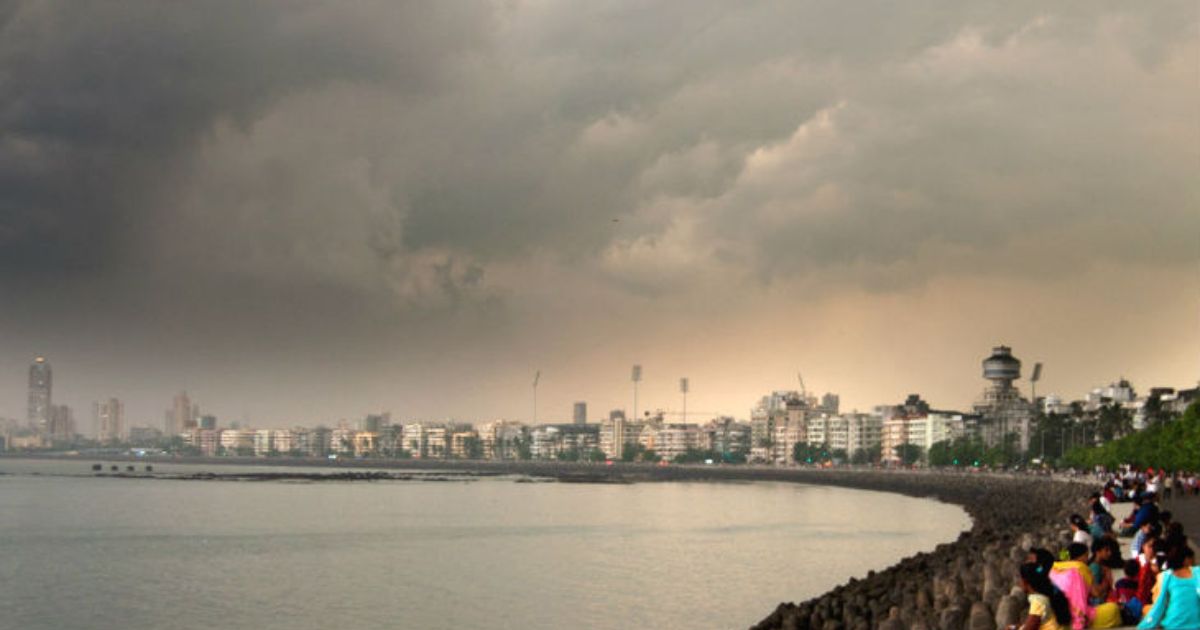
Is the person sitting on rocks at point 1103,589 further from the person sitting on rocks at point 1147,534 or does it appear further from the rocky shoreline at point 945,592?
the rocky shoreline at point 945,592

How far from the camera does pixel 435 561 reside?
48.6m

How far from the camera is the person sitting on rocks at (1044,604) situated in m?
14.4

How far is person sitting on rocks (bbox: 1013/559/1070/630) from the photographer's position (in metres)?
14.4

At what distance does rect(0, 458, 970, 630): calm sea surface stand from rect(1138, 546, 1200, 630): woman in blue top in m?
19.1

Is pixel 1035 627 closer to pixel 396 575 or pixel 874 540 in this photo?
pixel 396 575

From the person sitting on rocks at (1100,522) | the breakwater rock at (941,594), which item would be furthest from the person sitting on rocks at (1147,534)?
the person sitting on rocks at (1100,522)

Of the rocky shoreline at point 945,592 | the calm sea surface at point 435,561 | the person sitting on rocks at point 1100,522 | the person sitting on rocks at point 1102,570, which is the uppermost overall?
the person sitting on rocks at point 1102,570

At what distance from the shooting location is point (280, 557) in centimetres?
5003

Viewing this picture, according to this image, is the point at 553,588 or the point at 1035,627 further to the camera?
the point at 553,588

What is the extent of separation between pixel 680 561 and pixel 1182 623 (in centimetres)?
3474

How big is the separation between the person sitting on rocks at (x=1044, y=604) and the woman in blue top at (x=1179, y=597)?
1.07m

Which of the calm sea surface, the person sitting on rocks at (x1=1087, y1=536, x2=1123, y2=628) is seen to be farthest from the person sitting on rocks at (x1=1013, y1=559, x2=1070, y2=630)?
the calm sea surface

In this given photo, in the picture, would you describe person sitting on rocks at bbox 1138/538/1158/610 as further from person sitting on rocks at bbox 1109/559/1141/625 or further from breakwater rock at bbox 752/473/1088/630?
breakwater rock at bbox 752/473/1088/630

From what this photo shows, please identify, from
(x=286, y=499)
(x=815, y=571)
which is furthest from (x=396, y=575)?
(x=286, y=499)
